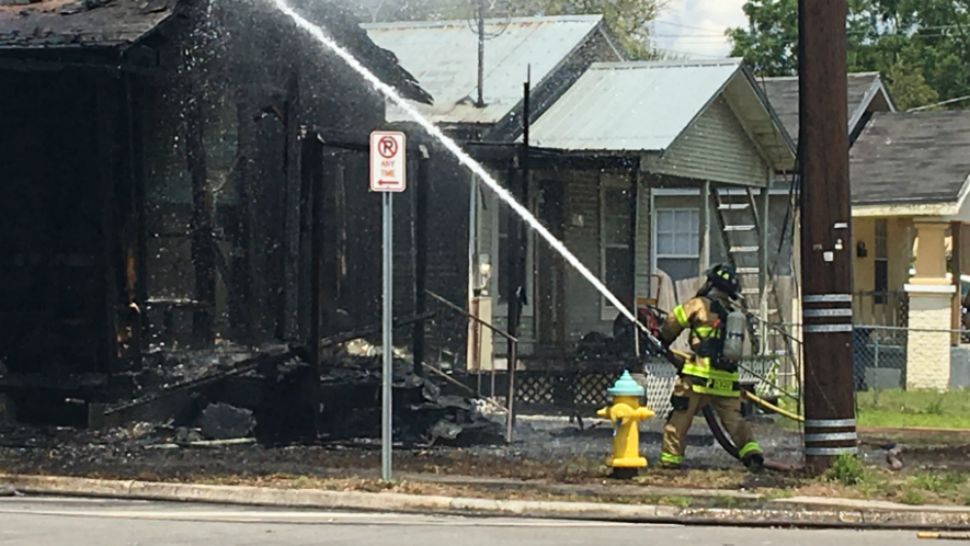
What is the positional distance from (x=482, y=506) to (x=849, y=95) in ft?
67.4

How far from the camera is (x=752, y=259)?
26719 millimetres

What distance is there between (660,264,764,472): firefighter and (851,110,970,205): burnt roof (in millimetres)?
12996

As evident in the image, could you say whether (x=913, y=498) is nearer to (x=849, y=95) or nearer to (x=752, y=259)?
(x=752, y=259)

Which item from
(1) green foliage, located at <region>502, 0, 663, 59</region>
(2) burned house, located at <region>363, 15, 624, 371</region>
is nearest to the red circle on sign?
(2) burned house, located at <region>363, 15, 624, 371</region>

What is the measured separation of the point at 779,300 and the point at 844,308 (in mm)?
12071

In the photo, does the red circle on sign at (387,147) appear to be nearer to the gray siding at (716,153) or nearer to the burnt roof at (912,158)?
the gray siding at (716,153)

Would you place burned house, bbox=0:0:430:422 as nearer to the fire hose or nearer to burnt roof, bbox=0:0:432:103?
burnt roof, bbox=0:0:432:103

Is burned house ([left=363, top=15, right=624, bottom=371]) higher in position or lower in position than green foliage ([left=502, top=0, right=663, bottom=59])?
lower

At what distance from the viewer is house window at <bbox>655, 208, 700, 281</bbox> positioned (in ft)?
90.7

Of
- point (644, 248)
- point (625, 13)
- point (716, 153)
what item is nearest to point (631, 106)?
point (716, 153)

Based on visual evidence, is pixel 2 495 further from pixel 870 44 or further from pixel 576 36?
pixel 870 44

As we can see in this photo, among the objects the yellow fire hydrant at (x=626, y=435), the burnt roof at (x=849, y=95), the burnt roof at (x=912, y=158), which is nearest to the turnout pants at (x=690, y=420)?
the yellow fire hydrant at (x=626, y=435)

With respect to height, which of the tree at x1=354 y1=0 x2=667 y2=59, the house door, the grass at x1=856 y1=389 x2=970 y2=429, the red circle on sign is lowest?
the grass at x1=856 y1=389 x2=970 y2=429

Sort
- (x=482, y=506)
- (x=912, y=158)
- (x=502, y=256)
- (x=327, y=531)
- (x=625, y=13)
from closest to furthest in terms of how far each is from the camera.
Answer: (x=327, y=531) → (x=482, y=506) → (x=502, y=256) → (x=912, y=158) → (x=625, y=13)
